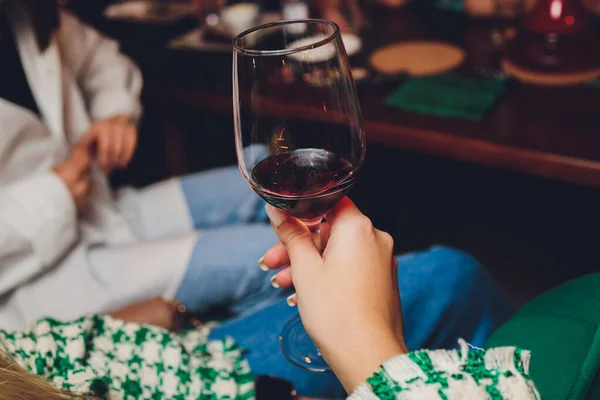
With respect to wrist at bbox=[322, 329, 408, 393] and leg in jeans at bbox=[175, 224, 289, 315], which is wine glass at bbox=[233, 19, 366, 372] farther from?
leg in jeans at bbox=[175, 224, 289, 315]

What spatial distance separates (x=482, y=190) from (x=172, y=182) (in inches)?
52.1

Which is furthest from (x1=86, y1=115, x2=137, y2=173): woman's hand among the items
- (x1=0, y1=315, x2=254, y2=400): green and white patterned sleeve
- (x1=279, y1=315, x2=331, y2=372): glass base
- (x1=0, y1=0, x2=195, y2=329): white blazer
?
(x1=279, y1=315, x2=331, y2=372): glass base

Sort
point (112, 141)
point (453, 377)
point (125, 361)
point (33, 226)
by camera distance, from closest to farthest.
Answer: point (453, 377) → point (125, 361) → point (33, 226) → point (112, 141)

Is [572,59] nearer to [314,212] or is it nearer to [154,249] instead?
[314,212]

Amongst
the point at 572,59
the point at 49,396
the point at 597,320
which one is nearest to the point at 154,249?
the point at 49,396

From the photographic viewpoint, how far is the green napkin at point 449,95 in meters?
1.33

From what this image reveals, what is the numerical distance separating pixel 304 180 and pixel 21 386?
394mm

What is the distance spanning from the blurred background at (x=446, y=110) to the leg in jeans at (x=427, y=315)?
0.20m

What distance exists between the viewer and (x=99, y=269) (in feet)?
4.19

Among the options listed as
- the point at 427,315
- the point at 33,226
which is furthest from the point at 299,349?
the point at 33,226

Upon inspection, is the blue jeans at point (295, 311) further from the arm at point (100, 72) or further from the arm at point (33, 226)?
the arm at point (100, 72)

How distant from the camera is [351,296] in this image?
23.0 inches

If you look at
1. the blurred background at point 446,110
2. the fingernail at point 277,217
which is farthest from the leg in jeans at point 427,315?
the fingernail at point 277,217

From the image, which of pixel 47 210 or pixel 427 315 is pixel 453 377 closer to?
pixel 427 315
